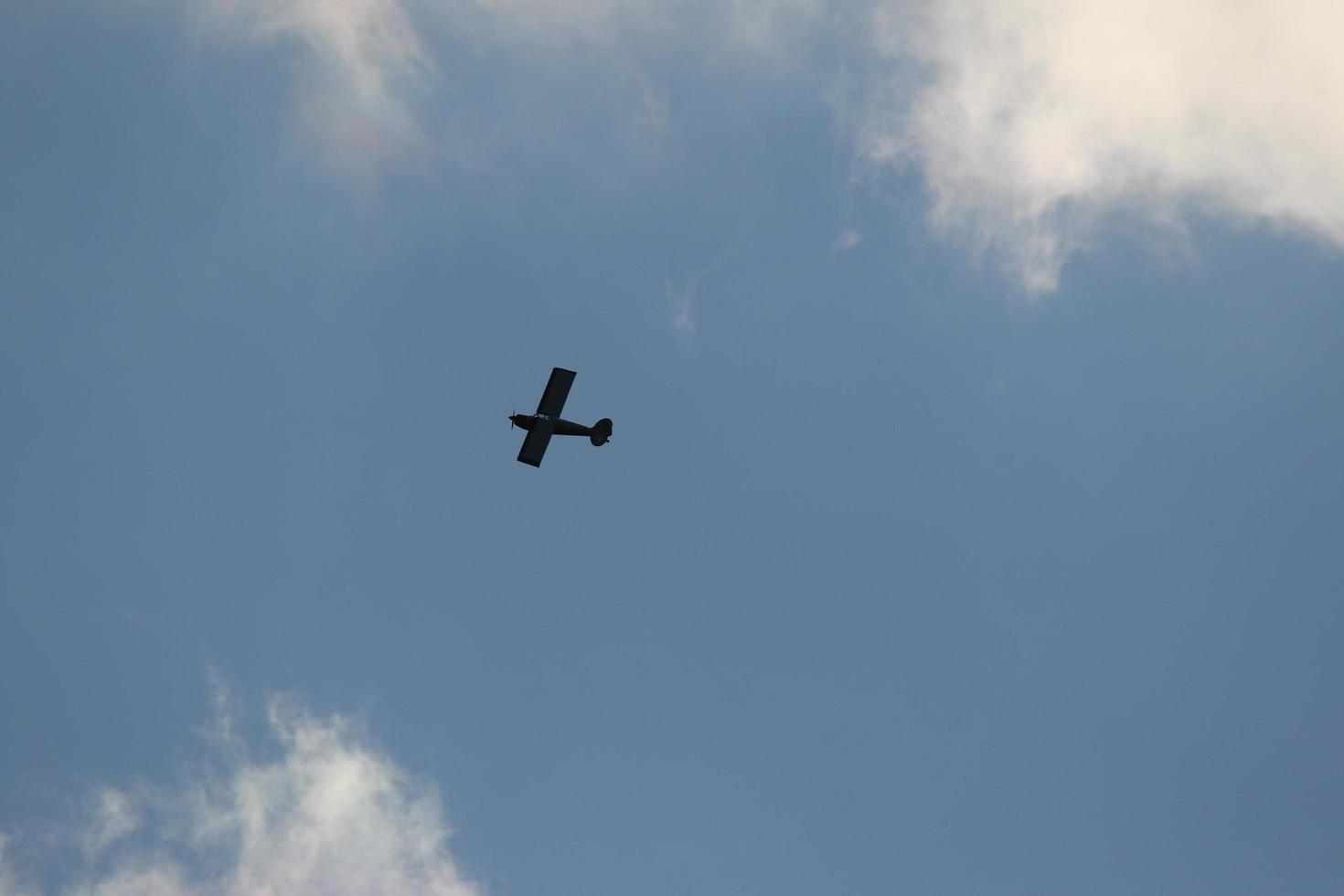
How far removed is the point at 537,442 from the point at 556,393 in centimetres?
401

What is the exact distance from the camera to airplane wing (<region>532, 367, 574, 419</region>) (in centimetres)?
8700

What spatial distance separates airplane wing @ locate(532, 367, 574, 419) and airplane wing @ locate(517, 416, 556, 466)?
0.07 meters

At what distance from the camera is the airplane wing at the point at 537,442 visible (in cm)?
8800

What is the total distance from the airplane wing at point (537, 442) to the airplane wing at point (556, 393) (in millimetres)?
70

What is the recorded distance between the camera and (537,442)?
88312mm

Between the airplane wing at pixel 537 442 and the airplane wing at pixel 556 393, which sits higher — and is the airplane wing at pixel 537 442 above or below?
below

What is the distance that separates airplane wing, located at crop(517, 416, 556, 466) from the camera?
289ft

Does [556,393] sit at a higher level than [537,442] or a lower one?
higher

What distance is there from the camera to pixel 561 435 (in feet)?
302

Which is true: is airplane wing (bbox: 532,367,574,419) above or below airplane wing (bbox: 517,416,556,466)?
above

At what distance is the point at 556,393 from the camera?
87.6 m
